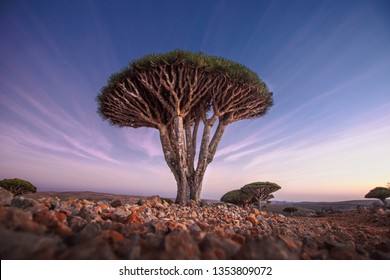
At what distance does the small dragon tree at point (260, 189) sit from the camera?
21812mm

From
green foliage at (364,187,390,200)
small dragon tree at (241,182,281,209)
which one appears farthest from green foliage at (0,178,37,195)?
green foliage at (364,187,390,200)

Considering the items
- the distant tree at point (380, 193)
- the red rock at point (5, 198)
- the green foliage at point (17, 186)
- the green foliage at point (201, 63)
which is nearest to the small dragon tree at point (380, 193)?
the distant tree at point (380, 193)

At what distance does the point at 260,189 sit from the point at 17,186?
856 inches

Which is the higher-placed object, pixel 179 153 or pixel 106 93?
pixel 106 93

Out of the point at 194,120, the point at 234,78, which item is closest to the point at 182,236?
the point at 234,78

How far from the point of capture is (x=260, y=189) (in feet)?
73.7

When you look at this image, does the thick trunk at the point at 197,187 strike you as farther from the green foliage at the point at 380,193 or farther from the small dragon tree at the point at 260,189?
the green foliage at the point at 380,193

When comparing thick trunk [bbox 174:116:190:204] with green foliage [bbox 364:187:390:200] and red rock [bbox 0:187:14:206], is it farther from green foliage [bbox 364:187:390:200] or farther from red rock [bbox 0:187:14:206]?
green foliage [bbox 364:187:390:200]

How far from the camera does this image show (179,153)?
1072 centimetres

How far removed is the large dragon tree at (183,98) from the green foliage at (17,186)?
9.82 metres

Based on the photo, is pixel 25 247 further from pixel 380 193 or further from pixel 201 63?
pixel 380 193

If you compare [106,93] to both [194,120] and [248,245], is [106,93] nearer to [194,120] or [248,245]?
[194,120]

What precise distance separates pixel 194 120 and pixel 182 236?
11.4 meters
